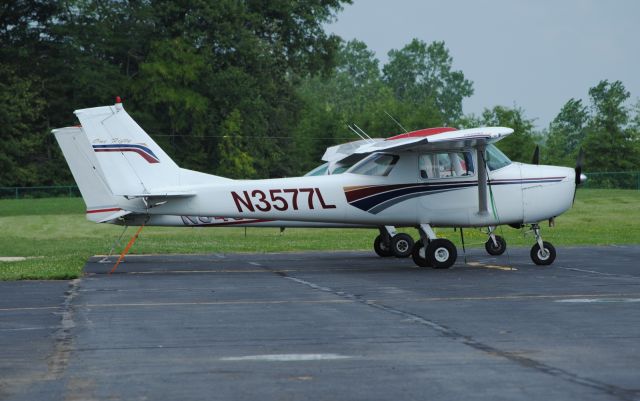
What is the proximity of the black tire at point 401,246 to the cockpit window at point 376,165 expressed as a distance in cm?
392

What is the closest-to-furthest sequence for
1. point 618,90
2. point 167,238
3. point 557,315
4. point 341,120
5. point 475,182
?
point 557,315, point 475,182, point 167,238, point 341,120, point 618,90

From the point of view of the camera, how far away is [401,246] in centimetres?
2581

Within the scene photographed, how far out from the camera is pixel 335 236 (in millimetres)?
37156

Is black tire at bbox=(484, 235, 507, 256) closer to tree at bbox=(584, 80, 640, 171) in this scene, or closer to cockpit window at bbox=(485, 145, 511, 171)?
cockpit window at bbox=(485, 145, 511, 171)

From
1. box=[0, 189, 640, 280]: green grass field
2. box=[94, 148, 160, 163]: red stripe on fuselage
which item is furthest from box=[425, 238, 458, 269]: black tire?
box=[94, 148, 160, 163]: red stripe on fuselage

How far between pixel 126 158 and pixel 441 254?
22.1 ft

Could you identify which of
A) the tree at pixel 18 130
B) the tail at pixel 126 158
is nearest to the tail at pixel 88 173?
the tail at pixel 126 158

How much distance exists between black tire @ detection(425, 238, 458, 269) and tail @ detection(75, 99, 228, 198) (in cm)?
501

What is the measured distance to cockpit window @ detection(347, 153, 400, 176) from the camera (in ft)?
72.7

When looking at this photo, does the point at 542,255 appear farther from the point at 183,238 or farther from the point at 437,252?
the point at 183,238

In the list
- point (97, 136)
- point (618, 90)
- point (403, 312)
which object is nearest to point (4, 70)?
point (97, 136)

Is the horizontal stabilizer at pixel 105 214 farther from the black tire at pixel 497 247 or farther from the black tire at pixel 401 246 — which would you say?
the black tire at pixel 497 247

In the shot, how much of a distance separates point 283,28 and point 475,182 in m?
56.5

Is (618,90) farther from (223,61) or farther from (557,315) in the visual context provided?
(557,315)
